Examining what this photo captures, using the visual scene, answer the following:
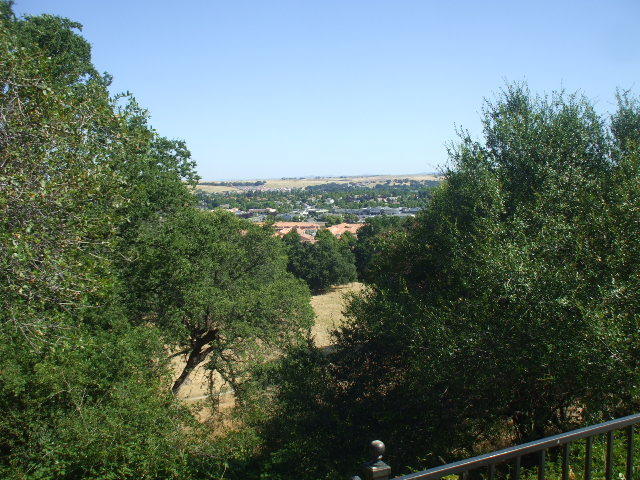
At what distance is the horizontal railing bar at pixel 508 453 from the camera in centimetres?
252

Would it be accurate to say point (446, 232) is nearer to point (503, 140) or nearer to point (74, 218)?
point (503, 140)

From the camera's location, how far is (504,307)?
8008mm

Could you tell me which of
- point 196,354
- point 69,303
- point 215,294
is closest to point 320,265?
point 196,354

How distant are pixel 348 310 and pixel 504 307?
4.61 m

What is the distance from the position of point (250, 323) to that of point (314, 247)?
32140 millimetres

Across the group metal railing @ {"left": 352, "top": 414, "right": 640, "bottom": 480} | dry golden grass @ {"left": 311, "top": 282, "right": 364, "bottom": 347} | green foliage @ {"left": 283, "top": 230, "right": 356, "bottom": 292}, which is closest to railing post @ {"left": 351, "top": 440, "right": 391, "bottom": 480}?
metal railing @ {"left": 352, "top": 414, "right": 640, "bottom": 480}

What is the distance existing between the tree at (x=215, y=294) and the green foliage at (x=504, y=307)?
4.20 metres

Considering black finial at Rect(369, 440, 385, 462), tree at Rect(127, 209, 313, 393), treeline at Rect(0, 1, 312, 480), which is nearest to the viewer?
black finial at Rect(369, 440, 385, 462)

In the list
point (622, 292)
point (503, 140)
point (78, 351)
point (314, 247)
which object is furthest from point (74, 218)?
point (314, 247)

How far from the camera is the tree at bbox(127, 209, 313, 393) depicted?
13148 millimetres

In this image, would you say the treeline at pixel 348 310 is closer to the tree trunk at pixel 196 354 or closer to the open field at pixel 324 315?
the tree trunk at pixel 196 354

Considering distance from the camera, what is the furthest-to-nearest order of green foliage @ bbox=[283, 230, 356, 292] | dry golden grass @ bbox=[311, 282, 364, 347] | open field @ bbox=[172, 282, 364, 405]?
green foliage @ bbox=[283, 230, 356, 292], dry golden grass @ bbox=[311, 282, 364, 347], open field @ bbox=[172, 282, 364, 405]

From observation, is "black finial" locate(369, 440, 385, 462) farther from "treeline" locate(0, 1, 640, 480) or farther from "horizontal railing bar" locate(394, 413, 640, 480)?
"treeline" locate(0, 1, 640, 480)

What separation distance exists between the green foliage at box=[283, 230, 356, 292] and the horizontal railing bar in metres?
42.8
